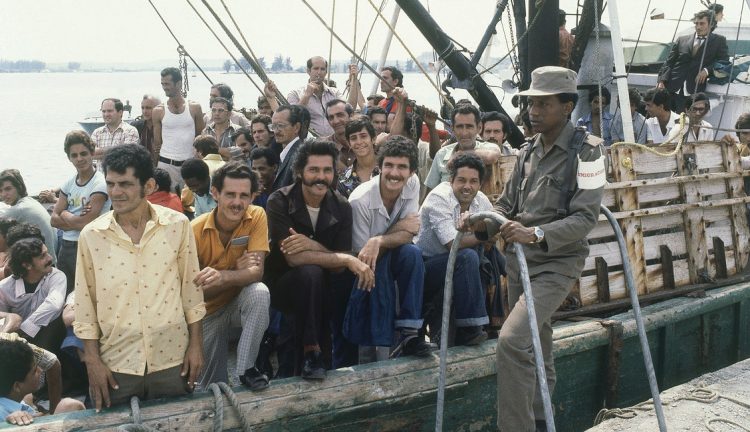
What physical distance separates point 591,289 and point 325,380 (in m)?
2.45

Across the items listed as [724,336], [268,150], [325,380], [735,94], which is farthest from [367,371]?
[735,94]

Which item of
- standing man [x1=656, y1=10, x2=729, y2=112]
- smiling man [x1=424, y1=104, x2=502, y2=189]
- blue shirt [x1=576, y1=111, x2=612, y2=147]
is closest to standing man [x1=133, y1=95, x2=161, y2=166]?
smiling man [x1=424, y1=104, x2=502, y2=189]

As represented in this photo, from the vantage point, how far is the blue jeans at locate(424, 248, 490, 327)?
15.0 ft

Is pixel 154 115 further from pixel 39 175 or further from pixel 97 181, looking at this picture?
pixel 39 175

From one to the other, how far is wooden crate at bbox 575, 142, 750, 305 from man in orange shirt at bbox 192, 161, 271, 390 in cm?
263

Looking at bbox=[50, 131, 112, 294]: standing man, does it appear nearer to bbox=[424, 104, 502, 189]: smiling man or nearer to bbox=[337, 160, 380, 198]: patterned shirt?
bbox=[337, 160, 380, 198]: patterned shirt

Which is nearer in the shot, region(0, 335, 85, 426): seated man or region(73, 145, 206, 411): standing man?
region(73, 145, 206, 411): standing man

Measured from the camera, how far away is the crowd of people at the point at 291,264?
363 cm

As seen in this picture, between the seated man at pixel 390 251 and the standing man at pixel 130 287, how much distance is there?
108cm

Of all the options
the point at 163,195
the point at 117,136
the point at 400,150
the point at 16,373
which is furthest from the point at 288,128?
the point at 117,136

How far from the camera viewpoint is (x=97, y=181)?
604cm

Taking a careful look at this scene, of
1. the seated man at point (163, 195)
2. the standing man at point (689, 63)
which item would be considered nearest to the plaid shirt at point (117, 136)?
the seated man at point (163, 195)

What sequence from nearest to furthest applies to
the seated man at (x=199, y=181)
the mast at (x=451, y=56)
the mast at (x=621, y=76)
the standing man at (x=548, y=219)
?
the standing man at (x=548, y=219)
the seated man at (x=199, y=181)
the mast at (x=451, y=56)
the mast at (x=621, y=76)

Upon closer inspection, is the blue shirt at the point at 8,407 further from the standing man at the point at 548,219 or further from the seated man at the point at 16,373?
the standing man at the point at 548,219
